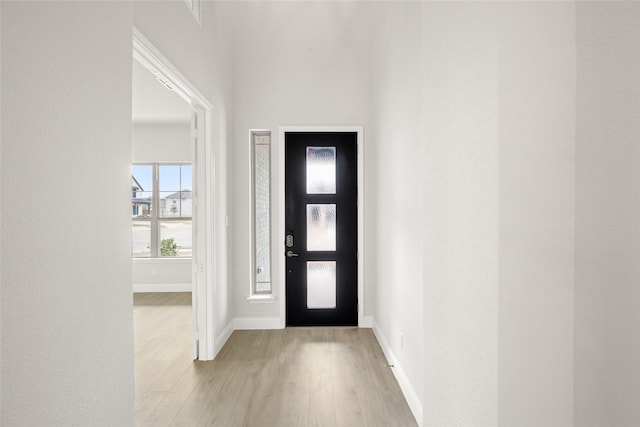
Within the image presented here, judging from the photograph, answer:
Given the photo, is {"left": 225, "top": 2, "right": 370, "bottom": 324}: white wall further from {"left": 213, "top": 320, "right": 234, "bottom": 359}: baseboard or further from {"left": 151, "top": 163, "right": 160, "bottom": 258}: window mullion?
{"left": 151, "top": 163, "right": 160, "bottom": 258}: window mullion

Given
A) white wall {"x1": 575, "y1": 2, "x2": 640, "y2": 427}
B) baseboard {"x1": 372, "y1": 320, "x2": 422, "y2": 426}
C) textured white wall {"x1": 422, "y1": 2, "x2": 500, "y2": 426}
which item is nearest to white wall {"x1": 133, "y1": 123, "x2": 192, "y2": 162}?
baseboard {"x1": 372, "y1": 320, "x2": 422, "y2": 426}

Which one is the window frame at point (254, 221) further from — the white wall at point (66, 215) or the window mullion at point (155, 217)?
the window mullion at point (155, 217)

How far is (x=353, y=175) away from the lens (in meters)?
4.32

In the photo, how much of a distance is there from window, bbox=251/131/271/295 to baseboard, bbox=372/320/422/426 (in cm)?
149

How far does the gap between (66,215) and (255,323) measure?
10.7ft

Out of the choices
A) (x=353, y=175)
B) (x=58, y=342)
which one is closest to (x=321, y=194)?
(x=353, y=175)

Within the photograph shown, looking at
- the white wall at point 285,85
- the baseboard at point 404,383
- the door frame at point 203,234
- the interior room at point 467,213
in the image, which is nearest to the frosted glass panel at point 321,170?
the white wall at point 285,85

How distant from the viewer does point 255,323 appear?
13.9 ft

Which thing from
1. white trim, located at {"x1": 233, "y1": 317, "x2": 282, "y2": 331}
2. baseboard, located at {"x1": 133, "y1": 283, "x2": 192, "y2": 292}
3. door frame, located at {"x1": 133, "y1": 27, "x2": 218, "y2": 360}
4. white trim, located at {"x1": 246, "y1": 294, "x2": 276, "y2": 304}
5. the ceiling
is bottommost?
baseboard, located at {"x1": 133, "y1": 283, "x2": 192, "y2": 292}

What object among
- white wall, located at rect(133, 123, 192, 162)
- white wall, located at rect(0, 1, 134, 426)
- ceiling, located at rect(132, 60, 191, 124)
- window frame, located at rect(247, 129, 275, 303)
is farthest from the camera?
white wall, located at rect(133, 123, 192, 162)

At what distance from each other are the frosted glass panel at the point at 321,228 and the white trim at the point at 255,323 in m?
0.90

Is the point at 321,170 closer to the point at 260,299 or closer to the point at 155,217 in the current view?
the point at 260,299

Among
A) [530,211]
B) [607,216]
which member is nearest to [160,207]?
[530,211]

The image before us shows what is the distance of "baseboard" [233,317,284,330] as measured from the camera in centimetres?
421
